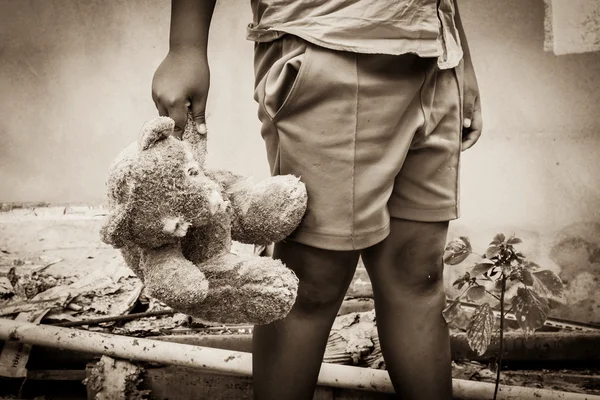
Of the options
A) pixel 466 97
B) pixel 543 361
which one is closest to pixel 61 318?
pixel 466 97

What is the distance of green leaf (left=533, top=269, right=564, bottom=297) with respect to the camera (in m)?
1.40

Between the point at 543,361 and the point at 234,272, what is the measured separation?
1522 millimetres

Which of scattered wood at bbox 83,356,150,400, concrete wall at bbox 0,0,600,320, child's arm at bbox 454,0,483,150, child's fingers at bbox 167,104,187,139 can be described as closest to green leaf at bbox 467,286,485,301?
child's arm at bbox 454,0,483,150

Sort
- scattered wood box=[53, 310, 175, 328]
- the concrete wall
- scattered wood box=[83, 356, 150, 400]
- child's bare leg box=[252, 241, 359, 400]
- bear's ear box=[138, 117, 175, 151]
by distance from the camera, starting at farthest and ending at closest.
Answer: the concrete wall
scattered wood box=[53, 310, 175, 328]
scattered wood box=[83, 356, 150, 400]
child's bare leg box=[252, 241, 359, 400]
bear's ear box=[138, 117, 175, 151]

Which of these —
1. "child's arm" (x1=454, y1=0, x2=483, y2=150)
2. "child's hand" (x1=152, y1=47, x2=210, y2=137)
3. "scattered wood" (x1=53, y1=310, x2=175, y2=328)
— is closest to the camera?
"child's hand" (x1=152, y1=47, x2=210, y2=137)

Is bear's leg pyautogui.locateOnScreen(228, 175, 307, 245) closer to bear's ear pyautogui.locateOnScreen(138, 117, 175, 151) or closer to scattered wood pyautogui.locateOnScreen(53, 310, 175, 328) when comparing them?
bear's ear pyautogui.locateOnScreen(138, 117, 175, 151)

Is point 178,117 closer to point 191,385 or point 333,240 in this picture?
point 333,240

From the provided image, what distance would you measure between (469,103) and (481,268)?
41cm

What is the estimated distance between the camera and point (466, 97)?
135 centimetres

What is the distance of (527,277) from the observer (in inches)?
54.9

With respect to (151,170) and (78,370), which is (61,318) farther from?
(151,170)

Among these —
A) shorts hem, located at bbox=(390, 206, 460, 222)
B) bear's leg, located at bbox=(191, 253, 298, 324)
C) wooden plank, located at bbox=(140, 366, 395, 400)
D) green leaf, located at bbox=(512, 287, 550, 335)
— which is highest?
shorts hem, located at bbox=(390, 206, 460, 222)

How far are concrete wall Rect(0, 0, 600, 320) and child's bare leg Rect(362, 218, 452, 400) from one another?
4.62 ft

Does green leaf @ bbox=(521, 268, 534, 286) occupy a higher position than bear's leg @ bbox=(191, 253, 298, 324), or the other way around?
bear's leg @ bbox=(191, 253, 298, 324)
